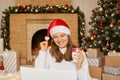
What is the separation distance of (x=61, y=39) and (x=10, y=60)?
10.8 ft

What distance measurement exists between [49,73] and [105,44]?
4.28 metres

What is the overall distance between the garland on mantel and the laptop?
4886mm

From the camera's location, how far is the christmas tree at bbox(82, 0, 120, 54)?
5.45 metres

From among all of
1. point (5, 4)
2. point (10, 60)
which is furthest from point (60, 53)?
point (5, 4)

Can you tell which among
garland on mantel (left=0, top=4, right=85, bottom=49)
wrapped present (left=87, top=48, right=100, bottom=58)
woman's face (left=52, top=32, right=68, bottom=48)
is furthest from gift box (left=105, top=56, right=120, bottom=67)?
woman's face (left=52, top=32, right=68, bottom=48)

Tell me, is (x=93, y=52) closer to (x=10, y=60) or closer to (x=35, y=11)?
(x=10, y=60)

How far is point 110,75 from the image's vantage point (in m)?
4.46

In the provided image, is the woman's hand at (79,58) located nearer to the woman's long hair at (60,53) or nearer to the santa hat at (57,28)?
Result: the woman's long hair at (60,53)

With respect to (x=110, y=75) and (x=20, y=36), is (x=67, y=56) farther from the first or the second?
(x=20, y=36)

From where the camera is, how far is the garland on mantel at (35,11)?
6.43 m

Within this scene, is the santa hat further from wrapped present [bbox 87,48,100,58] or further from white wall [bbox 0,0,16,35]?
white wall [bbox 0,0,16,35]

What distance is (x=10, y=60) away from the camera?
5.26m

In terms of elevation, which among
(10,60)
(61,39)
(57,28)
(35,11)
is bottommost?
(10,60)

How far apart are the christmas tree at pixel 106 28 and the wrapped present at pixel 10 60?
1721 millimetres
